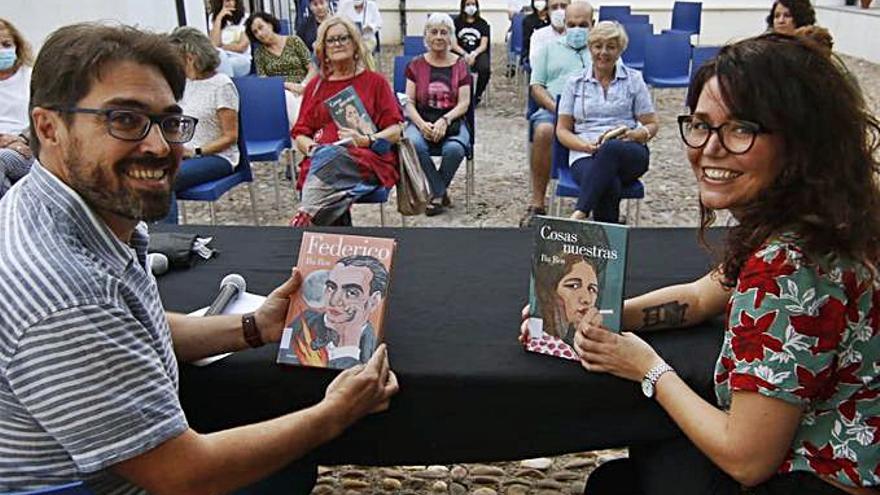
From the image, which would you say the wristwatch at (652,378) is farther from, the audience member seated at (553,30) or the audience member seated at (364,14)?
the audience member seated at (364,14)

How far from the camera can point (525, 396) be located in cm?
142

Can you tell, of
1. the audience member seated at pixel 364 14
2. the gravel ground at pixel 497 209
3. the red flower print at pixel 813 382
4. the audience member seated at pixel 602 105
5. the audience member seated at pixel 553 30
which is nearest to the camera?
the red flower print at pixel 813 382

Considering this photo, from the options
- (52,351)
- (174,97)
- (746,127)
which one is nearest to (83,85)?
(174,97)

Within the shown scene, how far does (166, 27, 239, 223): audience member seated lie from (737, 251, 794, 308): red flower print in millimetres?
3472

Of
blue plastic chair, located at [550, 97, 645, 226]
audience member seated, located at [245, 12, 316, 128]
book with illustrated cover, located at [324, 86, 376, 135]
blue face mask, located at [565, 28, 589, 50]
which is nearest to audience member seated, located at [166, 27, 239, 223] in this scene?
book with illustrated cover, located at [324, 86, 376, 135]

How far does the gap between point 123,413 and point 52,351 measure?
0.42 ft

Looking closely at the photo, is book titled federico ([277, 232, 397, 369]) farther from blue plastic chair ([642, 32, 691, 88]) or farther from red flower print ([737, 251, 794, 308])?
blue plastic chair ([642, 32, 691, 88])

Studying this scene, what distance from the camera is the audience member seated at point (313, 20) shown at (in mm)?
7738

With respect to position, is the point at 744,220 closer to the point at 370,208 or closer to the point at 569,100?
the point at 569,100

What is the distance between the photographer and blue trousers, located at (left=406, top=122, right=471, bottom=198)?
474cm

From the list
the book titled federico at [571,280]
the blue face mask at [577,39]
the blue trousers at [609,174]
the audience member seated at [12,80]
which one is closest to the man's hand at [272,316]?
the book titled federico at [571,280]

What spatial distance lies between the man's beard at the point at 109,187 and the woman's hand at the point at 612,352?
2.67ft

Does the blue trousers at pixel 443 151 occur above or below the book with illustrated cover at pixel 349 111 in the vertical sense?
below

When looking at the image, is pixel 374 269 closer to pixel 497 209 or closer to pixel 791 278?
pixel 791 278
